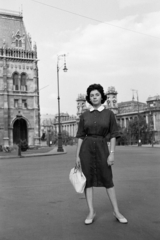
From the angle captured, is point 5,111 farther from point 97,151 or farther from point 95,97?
point 97,151

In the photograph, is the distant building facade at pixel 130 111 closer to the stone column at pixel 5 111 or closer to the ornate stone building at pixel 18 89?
the ornate stone building at pixel 18 89

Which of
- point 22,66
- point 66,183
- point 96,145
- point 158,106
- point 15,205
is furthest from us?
point 158,106

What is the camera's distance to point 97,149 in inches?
192

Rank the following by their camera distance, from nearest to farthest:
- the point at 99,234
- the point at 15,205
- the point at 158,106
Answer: the point at 99,234, the point at 15,205, the point at 158,106

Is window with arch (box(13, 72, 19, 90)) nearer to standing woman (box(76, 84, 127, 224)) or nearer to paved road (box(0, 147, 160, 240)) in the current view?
paved road (box(0, 147, 160, 240))

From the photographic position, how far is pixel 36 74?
48.2m

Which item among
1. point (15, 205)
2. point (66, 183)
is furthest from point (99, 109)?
point (66, 183)

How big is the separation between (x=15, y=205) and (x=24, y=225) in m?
1.54

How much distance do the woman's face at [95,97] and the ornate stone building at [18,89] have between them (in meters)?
41.0

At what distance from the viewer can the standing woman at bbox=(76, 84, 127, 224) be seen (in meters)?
4.83

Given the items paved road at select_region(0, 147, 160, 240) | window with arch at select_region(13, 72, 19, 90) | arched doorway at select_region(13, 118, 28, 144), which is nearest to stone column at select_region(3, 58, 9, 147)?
window with arch at select_region(13, 72, 19, 90)

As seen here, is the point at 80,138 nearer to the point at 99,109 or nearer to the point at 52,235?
Answer: the point at 99,109

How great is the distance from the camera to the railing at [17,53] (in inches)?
1827

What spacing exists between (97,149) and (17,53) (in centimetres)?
4503
